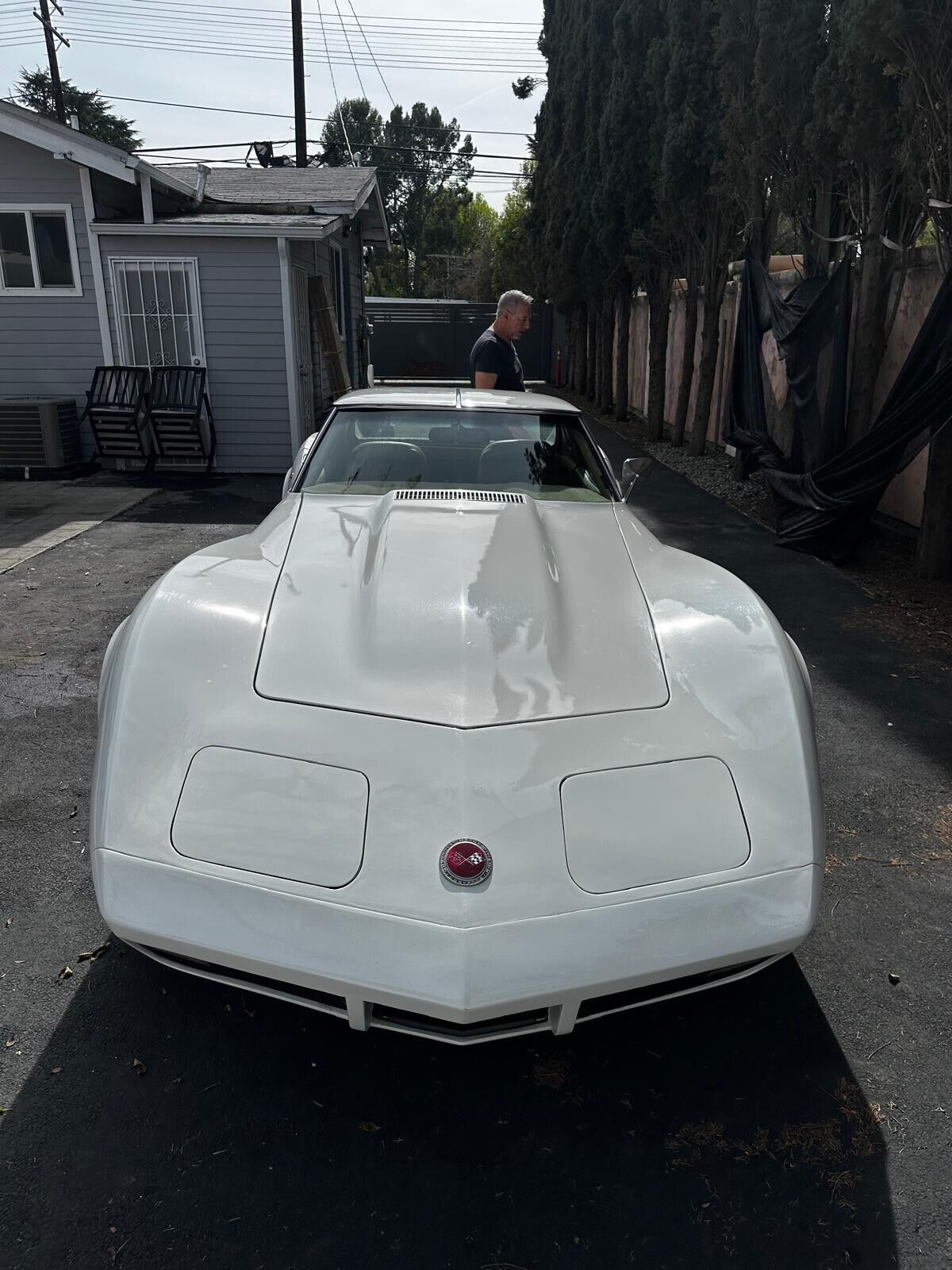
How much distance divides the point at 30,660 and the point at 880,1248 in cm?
445

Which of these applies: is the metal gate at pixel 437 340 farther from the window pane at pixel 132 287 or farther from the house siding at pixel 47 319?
the house siding at pixel 47 319

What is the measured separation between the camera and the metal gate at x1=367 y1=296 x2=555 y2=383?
27.0 m

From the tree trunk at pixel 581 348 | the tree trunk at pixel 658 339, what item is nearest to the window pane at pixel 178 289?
the tree trunk at pixel 658 339

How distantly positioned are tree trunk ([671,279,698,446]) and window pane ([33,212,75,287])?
24.8 feet

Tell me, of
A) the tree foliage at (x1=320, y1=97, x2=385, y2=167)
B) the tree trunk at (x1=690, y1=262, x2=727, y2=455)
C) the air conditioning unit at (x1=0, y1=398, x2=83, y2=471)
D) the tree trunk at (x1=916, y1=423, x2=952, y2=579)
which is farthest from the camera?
the tree foliage at (x1=320, y1=97, x2=385, y2=167)

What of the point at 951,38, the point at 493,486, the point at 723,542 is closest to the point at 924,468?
the point at 723,542

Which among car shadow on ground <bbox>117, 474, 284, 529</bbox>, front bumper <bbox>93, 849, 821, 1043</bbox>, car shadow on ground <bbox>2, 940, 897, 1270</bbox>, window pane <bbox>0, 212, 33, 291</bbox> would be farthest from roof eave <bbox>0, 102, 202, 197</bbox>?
front bumper <bbox>93, 849, 821, 1043</bbox>

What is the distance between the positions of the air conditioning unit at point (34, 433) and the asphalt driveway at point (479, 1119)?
316 inches

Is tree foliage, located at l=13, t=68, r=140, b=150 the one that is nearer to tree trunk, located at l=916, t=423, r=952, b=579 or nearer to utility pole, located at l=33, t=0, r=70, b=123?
utility pole, located at l=33, t=0, r=70, b=123

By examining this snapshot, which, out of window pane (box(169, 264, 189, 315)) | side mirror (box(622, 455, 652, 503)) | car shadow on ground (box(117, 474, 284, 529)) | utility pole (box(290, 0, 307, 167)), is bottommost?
car shadow on ground (box(117, 474, 284, 529))

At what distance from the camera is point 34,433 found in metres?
9.80

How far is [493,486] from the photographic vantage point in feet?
11.5

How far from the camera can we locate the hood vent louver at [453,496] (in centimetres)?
320

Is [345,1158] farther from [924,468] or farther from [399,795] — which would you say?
[924,468]
